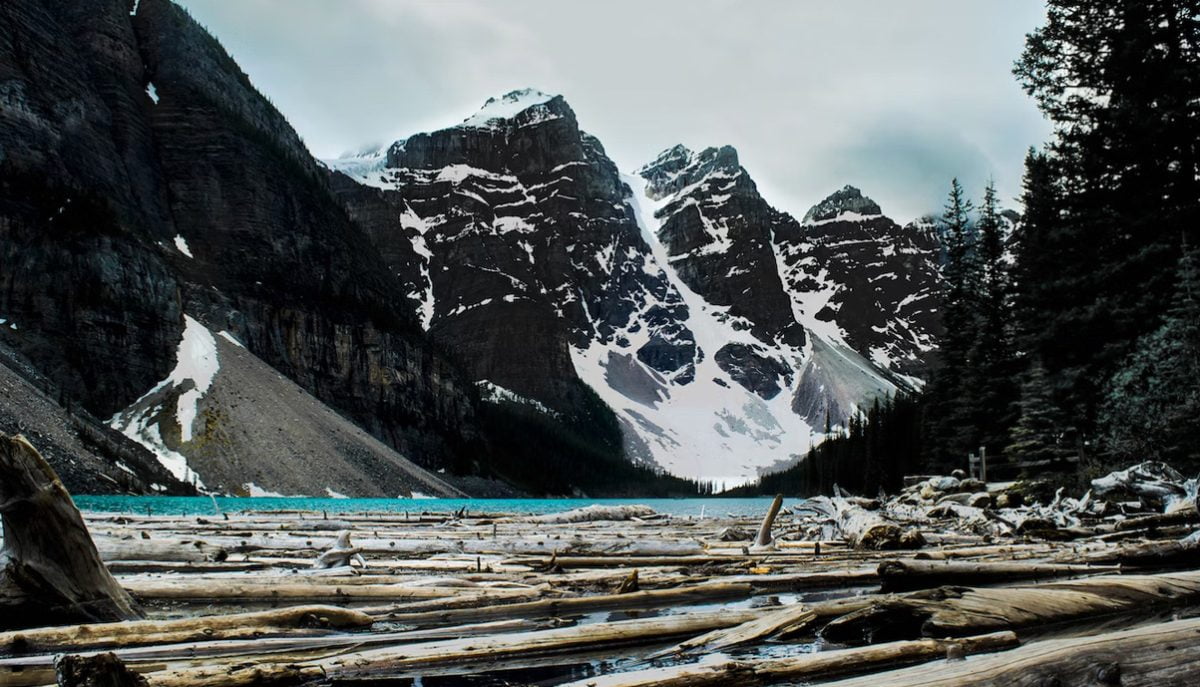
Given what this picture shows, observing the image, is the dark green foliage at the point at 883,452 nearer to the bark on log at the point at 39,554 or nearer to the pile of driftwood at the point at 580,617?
the pile of driftwood at the point at 580,617

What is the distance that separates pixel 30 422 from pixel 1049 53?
8107 cm

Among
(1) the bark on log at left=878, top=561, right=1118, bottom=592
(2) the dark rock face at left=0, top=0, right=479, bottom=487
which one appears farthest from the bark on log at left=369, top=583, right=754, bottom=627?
(2) the dark rock face at left=0, top=0, right=479, bottom=487

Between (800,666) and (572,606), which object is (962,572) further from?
(800,666)

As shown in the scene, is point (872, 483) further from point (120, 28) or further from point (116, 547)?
point (120, 28)

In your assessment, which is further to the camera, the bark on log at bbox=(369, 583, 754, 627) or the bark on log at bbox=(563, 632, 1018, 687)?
the bark on log at bbox=(369, 583, 754, 627)

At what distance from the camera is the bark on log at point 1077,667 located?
3477 millimetres

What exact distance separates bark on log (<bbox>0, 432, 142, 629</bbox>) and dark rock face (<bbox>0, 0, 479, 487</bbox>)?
116289 millimetres

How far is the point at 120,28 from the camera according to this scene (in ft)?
530

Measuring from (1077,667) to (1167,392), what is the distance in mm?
25212

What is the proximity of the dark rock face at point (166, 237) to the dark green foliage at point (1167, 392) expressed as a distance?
4535 inches

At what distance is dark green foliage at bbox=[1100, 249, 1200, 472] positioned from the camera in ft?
72.9

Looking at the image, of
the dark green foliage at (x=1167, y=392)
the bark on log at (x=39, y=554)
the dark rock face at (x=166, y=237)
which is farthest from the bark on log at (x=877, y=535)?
the dark rock face at (x=166, y=237)

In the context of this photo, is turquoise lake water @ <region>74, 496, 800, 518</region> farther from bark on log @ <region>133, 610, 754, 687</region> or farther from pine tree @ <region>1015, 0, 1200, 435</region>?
bark on log @ <region>133, 610, 754, 687</region>

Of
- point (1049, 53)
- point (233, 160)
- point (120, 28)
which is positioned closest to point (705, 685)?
point (1049, 53)
